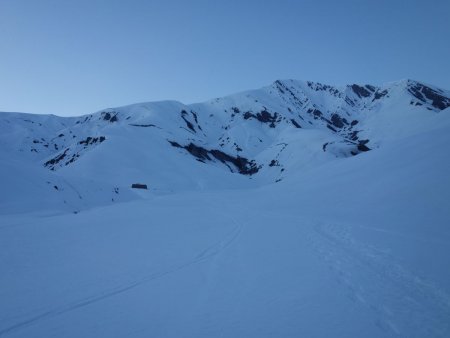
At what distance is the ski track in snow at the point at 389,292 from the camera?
4871 millimetres

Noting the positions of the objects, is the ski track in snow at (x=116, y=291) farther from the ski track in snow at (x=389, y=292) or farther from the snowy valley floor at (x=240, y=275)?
the ski track in snow at (x=389, y=292)

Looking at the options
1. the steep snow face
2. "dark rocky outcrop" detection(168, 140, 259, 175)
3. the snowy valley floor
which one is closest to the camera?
the snowy valley floor

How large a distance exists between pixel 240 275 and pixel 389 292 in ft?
11.5

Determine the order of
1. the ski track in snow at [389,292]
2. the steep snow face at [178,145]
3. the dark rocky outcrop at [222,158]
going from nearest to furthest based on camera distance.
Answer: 1. the ski track in snow at [389,292]
2. the steep snow face at [178,145]
3. the dark rocky outcrop at [222,158]

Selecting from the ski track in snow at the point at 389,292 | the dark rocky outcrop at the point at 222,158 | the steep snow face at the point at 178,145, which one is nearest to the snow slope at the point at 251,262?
the ski track in snow at the point at 389,292

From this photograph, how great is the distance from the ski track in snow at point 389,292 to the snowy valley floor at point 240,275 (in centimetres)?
3

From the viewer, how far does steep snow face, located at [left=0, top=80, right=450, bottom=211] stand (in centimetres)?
3231

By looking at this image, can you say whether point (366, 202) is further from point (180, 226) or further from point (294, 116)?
point (294, 116)

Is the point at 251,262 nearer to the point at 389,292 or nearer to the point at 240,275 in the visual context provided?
the point at 240,275

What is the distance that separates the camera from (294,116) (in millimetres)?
187875

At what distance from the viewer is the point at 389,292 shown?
6152mm

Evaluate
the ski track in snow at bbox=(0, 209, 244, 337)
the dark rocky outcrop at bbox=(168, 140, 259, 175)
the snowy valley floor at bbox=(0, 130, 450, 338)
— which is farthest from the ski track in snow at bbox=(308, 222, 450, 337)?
the dark rocky outcrop at bbox=(168, 140, 259, 175)

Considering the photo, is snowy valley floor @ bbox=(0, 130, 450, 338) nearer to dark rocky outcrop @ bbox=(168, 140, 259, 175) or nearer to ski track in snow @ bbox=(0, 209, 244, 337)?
ski track in snow @ bbox=(0, 209, 244, 337)

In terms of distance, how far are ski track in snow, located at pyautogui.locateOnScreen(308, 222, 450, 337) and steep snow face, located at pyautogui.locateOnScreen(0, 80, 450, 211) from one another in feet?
72.9
